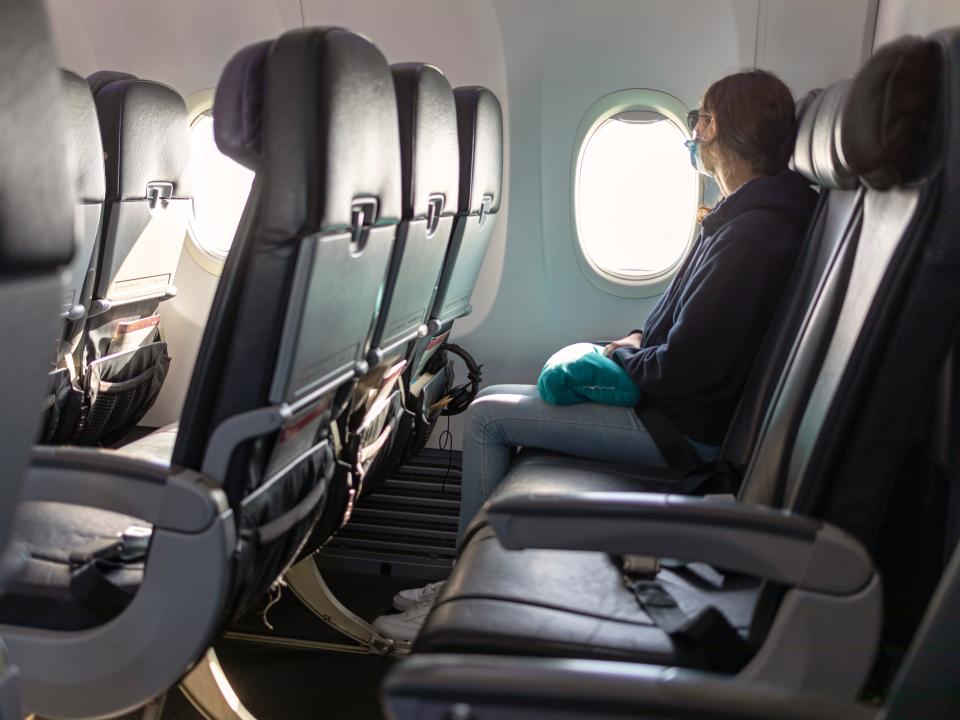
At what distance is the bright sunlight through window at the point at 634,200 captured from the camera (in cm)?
412

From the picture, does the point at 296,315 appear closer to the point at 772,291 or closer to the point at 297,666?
the point at 772,291

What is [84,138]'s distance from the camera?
2561 mm

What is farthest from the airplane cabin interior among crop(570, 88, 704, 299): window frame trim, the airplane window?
the airplane window

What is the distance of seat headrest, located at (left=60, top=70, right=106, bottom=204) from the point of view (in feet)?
8.22

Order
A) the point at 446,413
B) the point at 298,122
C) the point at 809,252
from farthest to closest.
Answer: the point at 446,413
the point at 809,252
the point at 298,122

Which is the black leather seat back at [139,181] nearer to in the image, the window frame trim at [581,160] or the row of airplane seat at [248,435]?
the row of airplane seat at [248,435]

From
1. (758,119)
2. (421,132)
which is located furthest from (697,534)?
(758,119)

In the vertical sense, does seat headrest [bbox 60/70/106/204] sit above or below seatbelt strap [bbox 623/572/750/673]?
above

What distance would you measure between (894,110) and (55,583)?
1497 millimetres

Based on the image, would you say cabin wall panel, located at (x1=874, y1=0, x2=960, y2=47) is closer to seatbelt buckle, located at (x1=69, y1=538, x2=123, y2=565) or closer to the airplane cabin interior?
the airplane cabin interior

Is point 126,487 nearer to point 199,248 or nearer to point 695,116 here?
point 695,116

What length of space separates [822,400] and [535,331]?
2819 mm

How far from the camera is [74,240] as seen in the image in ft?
2.36

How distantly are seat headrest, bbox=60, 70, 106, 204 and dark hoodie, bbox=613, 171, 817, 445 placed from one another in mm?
1522
